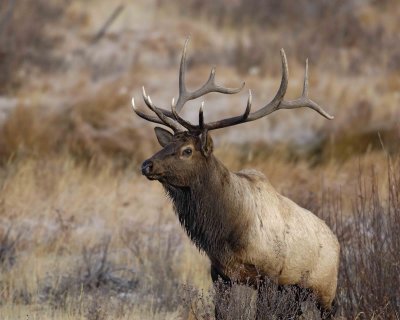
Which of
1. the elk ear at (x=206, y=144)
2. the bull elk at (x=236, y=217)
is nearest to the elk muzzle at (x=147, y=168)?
the bull elk at (x=236, y=217)

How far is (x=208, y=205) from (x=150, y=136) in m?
6.77

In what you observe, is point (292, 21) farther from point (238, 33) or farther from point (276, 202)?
point (276, 202)

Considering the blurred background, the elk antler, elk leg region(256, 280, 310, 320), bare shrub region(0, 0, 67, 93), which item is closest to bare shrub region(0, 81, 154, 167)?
the blurred background

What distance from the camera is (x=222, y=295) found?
19.1 ft

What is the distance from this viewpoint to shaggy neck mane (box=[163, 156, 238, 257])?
5969 mm

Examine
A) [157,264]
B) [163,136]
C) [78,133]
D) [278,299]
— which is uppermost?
[163,136]

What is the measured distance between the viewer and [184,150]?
586cm

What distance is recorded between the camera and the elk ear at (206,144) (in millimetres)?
5844

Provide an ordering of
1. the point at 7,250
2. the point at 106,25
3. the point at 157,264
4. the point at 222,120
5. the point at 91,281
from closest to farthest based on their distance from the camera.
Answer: the point at 222,120 → the point at 91,281 → the point at 157,264 → the point at 7,250 → the point at 106,25

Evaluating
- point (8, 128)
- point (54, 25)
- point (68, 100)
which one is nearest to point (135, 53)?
point (54, 25)

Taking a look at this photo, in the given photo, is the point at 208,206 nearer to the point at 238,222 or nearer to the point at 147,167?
the point at 238,222

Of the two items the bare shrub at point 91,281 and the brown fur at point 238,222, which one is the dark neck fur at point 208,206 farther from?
the bare shrub at point 91,281

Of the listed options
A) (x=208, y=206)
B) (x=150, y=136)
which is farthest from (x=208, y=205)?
(x=150, y=136)

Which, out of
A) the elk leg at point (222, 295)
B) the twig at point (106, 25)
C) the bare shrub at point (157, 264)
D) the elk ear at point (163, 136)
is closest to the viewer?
the elk leg at point (222, 295)
